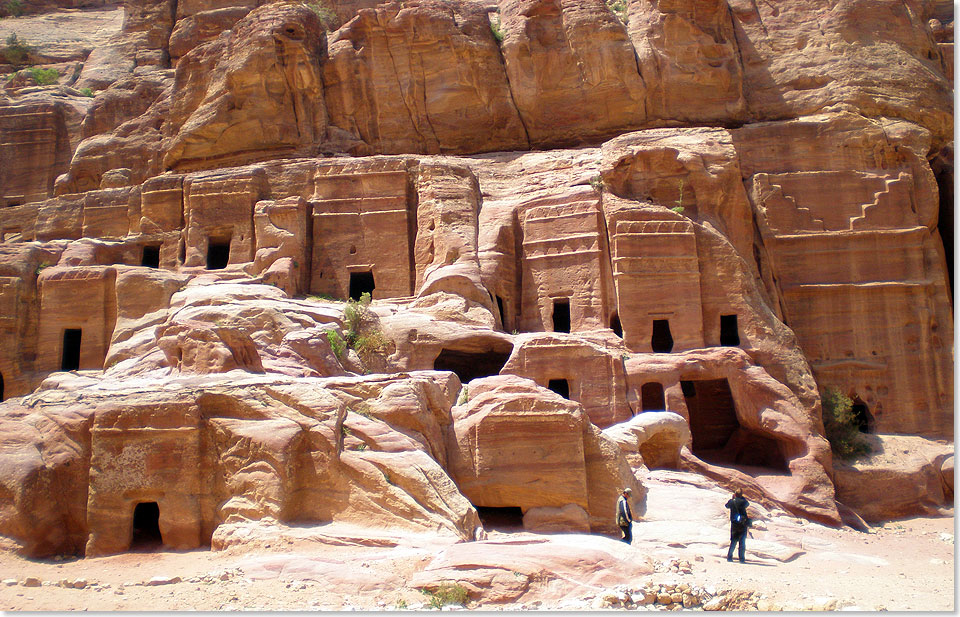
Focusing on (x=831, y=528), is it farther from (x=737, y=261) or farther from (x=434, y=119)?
(x=434, y=119)

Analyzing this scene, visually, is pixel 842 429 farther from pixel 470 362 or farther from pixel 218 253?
pixel 218 253

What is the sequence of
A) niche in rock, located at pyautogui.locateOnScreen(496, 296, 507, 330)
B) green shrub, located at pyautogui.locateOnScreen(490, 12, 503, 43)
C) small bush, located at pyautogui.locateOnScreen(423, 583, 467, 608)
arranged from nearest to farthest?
small bush, located at pyautogui.locateOnScreen(423, 583, 467, 608), niche in rock, located at pyautogui.locateOnScreen(496, 296, 507, 330), green shrub, located at pyautogui.locateOnScreen(490, 12, 503, 43)

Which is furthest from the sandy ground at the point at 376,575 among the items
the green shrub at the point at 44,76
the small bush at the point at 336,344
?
the green shrub at the point at 44,76

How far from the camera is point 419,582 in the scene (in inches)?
414

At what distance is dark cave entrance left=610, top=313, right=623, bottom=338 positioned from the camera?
25.4 meters

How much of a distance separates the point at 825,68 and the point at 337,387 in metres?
23.4

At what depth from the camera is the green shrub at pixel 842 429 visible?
79.0 ft

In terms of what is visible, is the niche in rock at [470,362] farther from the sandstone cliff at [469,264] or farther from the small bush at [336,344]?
the small bush at [336,344]

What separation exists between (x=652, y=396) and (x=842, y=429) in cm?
546

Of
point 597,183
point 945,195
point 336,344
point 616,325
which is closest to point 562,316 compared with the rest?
point 616,325

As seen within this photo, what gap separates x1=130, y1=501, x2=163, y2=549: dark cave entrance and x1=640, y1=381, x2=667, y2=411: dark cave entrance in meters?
13.8

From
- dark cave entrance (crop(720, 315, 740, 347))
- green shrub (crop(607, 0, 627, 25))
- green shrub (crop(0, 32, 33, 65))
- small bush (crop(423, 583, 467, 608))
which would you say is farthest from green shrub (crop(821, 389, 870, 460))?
green shrub (crop(0, 32, 33, 65))

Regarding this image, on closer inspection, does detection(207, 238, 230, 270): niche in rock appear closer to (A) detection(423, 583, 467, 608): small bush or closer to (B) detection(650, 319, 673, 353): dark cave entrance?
(B) detection(650, 319, 673, 353): dark cave entrance

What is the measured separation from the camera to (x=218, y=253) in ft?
95.7
